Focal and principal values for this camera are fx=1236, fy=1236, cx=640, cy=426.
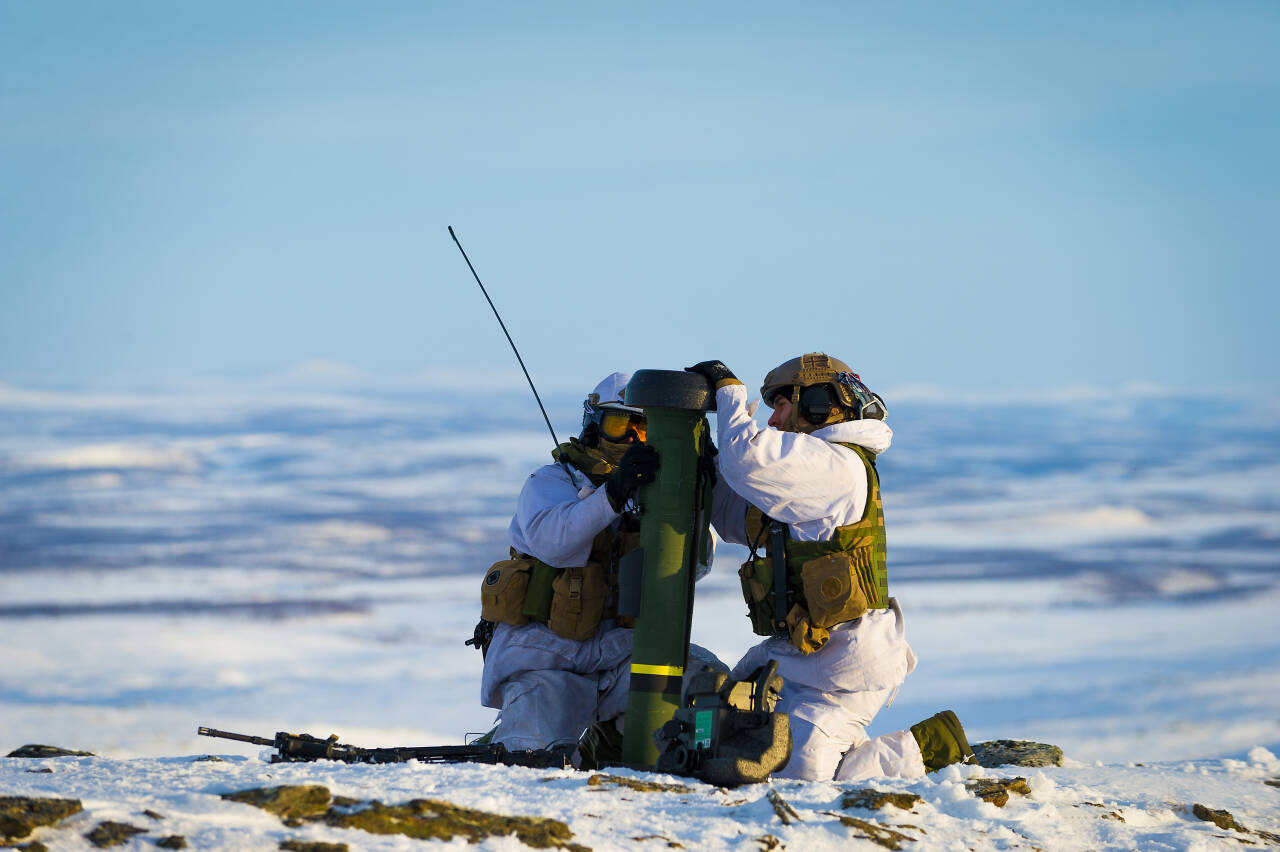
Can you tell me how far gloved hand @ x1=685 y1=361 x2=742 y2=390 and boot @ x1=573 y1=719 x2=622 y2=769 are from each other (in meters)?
2.18

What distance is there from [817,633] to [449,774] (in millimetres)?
2352

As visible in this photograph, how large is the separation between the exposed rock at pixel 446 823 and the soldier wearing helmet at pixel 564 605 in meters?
2.96

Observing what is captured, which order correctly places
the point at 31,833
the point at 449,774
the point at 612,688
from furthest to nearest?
the point at 612,688 → the point at 449,774 → the point at 31,833

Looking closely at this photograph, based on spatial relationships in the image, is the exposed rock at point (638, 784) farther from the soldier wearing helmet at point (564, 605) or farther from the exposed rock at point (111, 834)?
the soldier wearing helmet at point (564, 605)

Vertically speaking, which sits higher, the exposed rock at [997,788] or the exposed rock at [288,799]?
the exposed rock at [288,799]

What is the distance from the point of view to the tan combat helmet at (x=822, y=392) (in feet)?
23.5

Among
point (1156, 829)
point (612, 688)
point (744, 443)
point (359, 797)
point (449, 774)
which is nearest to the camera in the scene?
point (359, 797)

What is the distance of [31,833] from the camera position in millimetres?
4078

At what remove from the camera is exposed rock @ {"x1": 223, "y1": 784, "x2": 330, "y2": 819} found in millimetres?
4409

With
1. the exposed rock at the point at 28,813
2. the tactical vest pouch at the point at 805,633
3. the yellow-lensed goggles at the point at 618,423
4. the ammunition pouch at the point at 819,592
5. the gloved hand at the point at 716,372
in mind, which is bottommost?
the exposed rock at the point at 28,813

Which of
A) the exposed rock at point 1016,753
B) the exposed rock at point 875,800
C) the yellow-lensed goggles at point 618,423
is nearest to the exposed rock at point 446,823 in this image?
the exposed rock at point 875,800

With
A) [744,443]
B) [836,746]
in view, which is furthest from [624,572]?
[836,746]

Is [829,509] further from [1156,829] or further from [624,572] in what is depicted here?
[1156,829]

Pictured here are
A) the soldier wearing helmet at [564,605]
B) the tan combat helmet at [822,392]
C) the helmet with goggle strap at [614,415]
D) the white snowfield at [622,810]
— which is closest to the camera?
the white snowfield at [622,810]
